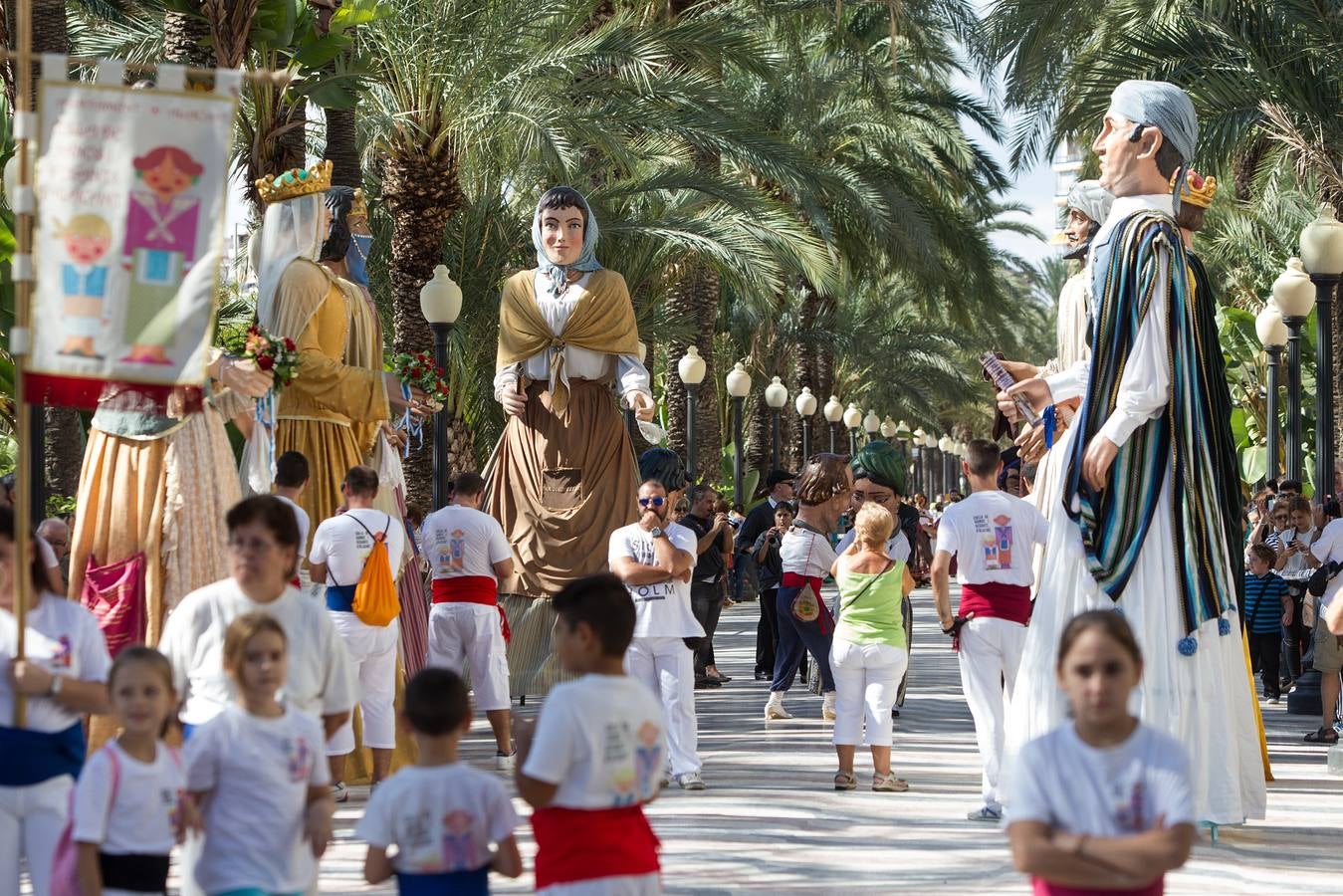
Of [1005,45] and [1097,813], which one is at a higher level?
[1005,45]

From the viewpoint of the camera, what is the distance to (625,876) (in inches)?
183

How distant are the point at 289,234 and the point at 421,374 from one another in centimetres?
142

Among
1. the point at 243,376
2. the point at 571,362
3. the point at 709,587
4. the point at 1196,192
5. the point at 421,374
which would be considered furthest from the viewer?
the point at 709,587

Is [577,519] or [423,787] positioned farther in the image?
[577,519]

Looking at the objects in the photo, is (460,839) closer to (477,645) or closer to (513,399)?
(477,645)

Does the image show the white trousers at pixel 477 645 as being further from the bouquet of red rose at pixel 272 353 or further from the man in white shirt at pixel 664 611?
the bouquet of red rose at pixel 272 353

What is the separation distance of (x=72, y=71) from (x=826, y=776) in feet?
34.6

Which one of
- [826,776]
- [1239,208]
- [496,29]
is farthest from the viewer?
[1239,208]

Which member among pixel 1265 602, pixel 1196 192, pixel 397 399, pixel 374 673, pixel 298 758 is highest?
pixel 1196 192

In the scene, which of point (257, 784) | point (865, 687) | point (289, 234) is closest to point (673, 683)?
point (865, 687)

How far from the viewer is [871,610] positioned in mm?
9719

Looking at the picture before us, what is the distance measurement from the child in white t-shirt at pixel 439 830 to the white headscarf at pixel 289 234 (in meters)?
5.00

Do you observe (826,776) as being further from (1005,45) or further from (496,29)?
(1005,45)

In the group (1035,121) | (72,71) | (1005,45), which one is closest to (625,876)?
(72,71)
